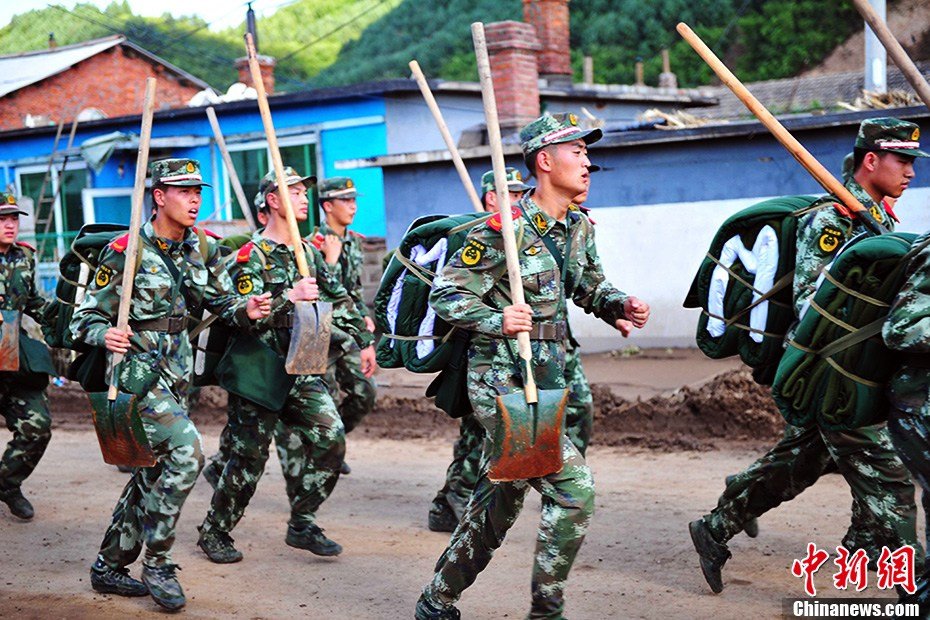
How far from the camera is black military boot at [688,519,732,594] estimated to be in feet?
20.3

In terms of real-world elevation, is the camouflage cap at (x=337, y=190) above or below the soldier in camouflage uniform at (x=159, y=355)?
above

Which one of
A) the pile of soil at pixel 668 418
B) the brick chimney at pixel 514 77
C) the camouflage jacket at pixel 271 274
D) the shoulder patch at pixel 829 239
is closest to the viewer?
the shoulder patch at pixel 829 239

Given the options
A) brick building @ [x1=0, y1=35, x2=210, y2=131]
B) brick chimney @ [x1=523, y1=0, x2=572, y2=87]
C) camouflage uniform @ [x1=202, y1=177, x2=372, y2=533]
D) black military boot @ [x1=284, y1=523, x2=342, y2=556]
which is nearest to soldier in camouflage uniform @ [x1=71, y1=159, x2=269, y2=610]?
camouflage uniform @ [x1=202, y1=177, x2=372, y2=533]

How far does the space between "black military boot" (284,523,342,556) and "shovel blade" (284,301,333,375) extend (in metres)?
1.05

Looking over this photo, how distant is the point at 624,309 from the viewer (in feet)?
19.6

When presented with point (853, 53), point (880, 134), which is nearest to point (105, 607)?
point (880, 134)

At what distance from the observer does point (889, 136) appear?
5.91 m

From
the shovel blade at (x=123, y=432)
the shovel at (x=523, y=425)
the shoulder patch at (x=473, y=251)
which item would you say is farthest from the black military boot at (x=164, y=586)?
the shoulder patch at (x=473, y=251)

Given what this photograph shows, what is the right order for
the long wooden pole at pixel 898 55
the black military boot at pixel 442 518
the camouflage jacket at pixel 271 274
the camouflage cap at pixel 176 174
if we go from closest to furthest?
the long wooden pole at pixel 898 55, the camouflage cap at pixel 176 174, the camouflage jacket at pixel 271 274, the black military boot at pixel 442 518

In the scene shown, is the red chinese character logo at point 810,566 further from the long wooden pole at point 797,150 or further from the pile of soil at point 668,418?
the pile of soil at point 668,418

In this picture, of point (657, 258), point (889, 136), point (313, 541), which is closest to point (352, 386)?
point (313, 541)

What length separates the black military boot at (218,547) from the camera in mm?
7266

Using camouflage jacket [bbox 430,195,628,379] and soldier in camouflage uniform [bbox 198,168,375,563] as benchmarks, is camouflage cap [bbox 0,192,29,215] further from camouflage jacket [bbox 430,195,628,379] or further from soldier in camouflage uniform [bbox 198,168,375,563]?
camouflage jacket [bbox 430,195,628,379]

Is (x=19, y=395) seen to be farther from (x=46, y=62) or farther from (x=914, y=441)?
(x=46, y=62)
